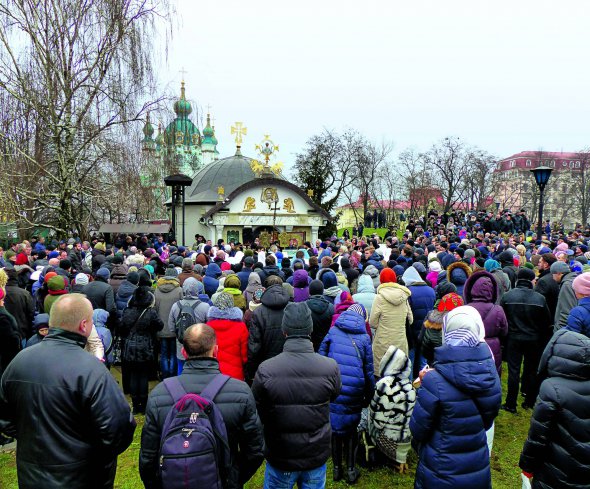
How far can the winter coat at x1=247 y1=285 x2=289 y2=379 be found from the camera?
5445 mm

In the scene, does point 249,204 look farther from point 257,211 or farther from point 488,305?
point 488,305

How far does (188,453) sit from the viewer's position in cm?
254

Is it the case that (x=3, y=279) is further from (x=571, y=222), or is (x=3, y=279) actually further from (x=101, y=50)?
(x=571, y=222)

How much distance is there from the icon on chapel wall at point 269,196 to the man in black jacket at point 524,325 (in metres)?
24.8

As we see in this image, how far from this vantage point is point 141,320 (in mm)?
6359

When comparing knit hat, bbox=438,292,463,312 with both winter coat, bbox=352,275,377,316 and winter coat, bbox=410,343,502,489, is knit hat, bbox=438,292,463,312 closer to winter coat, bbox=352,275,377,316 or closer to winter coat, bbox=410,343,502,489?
winter coat, bbox=352,275,377,316

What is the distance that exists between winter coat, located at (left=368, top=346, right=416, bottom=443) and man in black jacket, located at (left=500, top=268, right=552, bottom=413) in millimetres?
2469

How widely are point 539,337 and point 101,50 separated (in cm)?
1662

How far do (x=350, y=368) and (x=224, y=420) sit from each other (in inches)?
74.5

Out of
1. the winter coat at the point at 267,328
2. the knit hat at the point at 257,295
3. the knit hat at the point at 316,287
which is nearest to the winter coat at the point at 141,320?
the knit hat at the point at 257,295

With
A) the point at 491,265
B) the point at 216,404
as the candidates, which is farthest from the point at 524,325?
the point at 216,404

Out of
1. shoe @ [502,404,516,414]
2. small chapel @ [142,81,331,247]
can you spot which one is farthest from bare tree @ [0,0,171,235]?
shoe @ [502,404,516,414]

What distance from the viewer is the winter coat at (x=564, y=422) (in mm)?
3207

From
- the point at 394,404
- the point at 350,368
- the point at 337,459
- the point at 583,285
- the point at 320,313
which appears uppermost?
the point at 583,285
